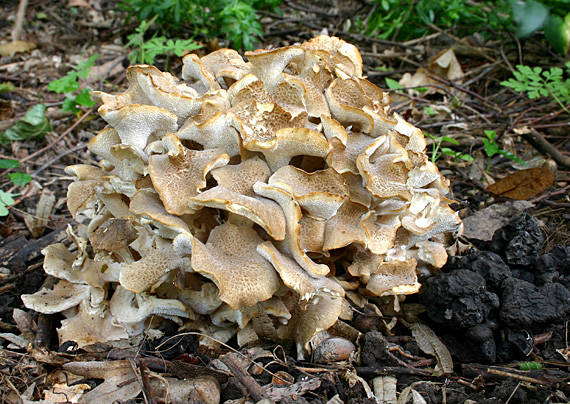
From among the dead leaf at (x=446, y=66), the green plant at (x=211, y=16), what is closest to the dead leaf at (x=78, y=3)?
the green plant at (x=211, y=16)

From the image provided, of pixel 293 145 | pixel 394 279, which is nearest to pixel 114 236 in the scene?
pixel 293 145

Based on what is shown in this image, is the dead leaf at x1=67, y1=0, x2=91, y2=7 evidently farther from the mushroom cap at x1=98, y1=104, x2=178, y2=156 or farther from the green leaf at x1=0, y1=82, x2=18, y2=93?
the mushroom cap at x1=98, y1=104, x2=178, y2=156

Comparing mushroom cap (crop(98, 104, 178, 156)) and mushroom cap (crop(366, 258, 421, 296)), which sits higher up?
mushroom cap (crop(98, 104, 178, 156))

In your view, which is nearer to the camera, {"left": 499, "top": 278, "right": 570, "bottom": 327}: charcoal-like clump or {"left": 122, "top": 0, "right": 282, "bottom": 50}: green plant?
{"left": 499, "top": 278, "right": 570, "bottom": 327}: charcoal-like clump

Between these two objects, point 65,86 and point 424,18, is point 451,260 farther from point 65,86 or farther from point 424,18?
point 65,86

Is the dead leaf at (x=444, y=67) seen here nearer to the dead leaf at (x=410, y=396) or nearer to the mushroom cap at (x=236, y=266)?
the mushroom cap at (x=236, y=266)

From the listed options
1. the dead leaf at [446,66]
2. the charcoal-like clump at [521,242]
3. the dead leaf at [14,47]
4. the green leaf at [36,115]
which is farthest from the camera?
the dead leaf at [14,47]

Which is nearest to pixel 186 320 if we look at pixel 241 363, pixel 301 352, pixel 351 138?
pixel 241 363

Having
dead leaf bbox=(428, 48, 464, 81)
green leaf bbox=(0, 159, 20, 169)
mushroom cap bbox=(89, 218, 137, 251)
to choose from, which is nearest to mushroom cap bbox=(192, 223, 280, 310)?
mushroom cap bbox=(89, 218, 137, 251)

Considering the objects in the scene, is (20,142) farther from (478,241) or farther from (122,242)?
(478,241)
